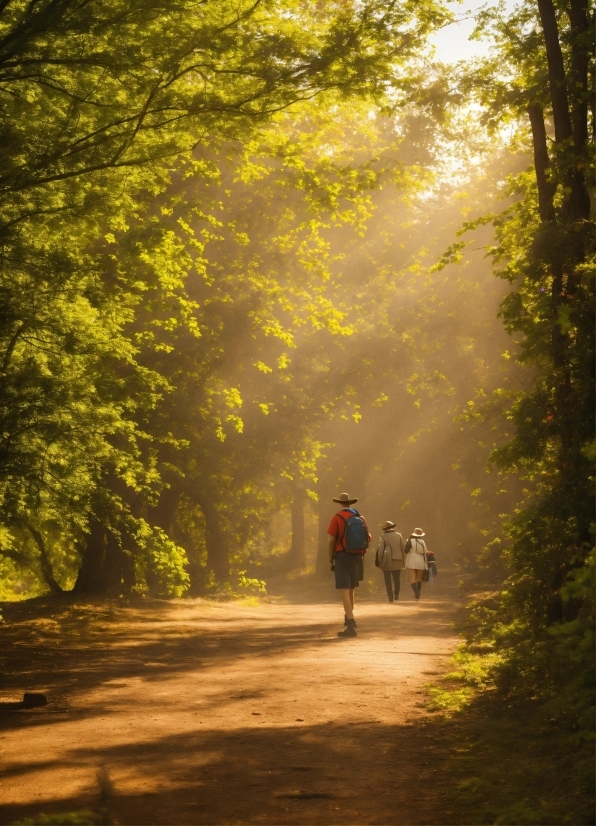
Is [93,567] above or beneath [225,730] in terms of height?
above

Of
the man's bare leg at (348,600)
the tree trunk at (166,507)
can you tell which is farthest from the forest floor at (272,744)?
the tree trunk at (166,507)

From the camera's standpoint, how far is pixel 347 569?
51.9ft

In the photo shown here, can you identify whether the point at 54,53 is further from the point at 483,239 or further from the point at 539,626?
the point at 483,239

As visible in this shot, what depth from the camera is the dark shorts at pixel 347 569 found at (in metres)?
15.8

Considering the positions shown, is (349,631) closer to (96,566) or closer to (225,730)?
(225,730)

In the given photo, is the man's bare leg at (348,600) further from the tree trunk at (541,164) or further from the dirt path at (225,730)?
the tree trunk at (541,164)

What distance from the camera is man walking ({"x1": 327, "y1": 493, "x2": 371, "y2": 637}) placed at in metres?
15.7

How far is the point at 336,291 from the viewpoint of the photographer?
3198 centimetres

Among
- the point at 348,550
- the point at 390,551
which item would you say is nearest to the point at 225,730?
the point at 348,550

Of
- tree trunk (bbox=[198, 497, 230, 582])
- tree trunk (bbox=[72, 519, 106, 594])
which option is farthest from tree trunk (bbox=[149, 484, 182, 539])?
tree trunk (bbox=[72, 519, 106, 594])

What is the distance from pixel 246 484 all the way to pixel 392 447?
17.9 meters

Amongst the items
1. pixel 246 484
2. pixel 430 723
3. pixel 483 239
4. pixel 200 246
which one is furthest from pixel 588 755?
pixel 483 239

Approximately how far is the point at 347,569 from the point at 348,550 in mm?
326

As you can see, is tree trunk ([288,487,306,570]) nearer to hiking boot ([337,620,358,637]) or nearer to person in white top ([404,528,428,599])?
person in white top ([404,528,428,599])
